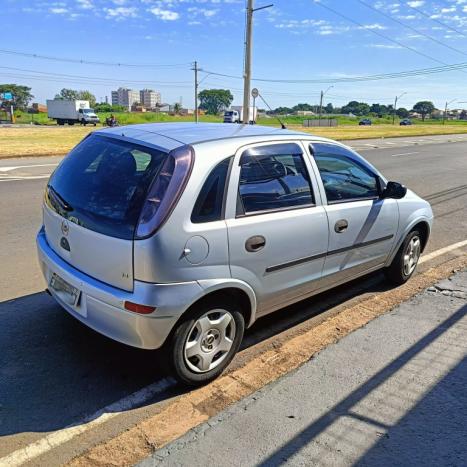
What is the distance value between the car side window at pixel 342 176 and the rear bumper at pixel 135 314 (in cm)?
158

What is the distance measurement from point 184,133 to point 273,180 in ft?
2.33

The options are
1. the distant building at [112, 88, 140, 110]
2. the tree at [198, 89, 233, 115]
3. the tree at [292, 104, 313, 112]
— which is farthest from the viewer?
the distant building at [112, 88, 140, 110]

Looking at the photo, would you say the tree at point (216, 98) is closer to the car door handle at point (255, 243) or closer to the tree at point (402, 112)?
the tree at point (402, 112)

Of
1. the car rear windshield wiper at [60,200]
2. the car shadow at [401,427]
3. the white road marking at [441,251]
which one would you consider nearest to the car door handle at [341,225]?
the car shadow at [401,427]

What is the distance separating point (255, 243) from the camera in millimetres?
3172

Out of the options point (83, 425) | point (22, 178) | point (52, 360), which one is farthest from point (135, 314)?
point (22, 178)

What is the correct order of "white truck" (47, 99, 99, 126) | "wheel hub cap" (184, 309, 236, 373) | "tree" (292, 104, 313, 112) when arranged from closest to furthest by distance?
"wheel hub cap" (184, 309, 236, 373) < "white truck" (47, 99, 99, 126) < "tree" (292, 104, 313, 112)

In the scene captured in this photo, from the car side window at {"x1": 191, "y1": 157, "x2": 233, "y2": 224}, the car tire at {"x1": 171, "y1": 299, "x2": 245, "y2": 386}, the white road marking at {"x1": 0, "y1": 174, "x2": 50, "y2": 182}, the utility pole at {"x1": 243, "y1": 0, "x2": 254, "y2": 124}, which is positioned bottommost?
the white road marking at {"x1": 0, "y1": 174, "x2": 50, "y2": 182}

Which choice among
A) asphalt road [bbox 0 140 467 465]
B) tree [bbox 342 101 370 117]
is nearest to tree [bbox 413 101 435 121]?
tree [bbox 342 101 370 117]

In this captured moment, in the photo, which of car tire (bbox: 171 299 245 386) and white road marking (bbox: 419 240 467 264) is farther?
white road marking (bbox: 419 240 467 264)

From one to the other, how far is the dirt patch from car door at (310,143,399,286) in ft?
1.20

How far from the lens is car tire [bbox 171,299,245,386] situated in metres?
2.94

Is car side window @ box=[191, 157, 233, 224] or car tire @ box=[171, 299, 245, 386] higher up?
car side window @ box=[191, 157, 233, 224]

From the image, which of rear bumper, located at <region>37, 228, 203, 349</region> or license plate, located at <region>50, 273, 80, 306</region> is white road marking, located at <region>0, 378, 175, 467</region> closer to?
rear bumper, located at <region>37, 228, 203, 349</region>
